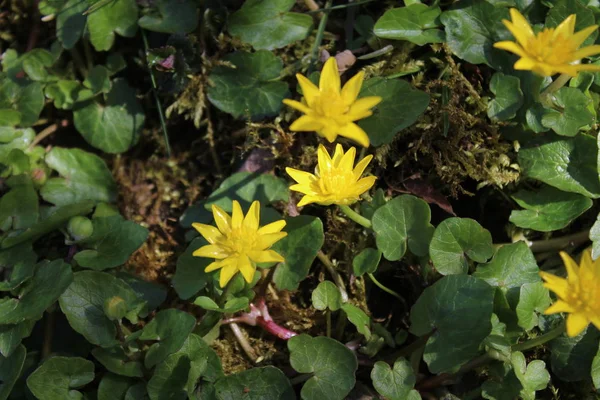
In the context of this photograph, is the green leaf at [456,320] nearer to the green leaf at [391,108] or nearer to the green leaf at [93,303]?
the green leaf at [391,108]

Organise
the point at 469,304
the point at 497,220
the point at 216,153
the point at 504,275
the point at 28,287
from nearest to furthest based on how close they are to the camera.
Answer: the point at 469,304 → the point at 504,275 → the point at 28,287 → the point at 497,220 → the point at 216,153

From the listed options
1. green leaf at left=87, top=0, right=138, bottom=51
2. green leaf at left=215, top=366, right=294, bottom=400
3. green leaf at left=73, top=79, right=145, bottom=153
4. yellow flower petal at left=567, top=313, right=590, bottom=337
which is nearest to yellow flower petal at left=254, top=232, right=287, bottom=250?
green leaf at left=215, top=366, right=294, bottom=400

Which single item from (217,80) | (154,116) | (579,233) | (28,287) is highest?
(217,80)

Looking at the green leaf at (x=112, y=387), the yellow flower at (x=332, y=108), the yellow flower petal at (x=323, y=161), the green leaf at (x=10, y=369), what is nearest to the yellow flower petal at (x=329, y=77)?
the yellow flower at (x=332, y=108)

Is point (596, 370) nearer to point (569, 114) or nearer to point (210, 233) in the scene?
point (569, 114)

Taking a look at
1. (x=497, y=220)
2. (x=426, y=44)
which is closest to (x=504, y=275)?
(x=497, y=220)

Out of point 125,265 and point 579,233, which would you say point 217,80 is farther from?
point 579,233
